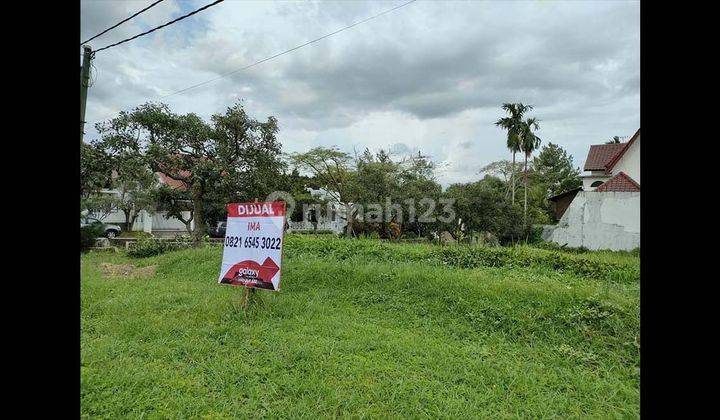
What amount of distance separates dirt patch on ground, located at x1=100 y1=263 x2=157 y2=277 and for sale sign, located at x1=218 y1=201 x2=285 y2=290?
4.35 meters

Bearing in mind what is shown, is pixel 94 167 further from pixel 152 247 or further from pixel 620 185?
pixel 620 185

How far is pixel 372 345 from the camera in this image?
170 inches

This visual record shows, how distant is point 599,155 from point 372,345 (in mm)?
30032

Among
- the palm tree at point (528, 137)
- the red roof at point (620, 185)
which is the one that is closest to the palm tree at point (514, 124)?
the palm tree at point (528, 137)

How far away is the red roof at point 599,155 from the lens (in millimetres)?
27703

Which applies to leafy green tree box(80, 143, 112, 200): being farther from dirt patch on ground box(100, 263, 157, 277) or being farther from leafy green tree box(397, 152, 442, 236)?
leafy green tree box(397, 152, 442, 236)

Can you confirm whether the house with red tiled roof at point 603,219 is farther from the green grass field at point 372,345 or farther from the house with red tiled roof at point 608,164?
the green grass field at point 372,345

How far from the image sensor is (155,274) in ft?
30.0

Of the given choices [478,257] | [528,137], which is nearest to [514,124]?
[528,137]

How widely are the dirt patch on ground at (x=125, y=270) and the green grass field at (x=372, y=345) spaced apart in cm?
145

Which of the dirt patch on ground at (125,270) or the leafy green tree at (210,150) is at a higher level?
the leafy green tree at (210,150)

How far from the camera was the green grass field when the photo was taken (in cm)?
314

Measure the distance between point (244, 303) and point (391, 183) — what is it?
13.4m
